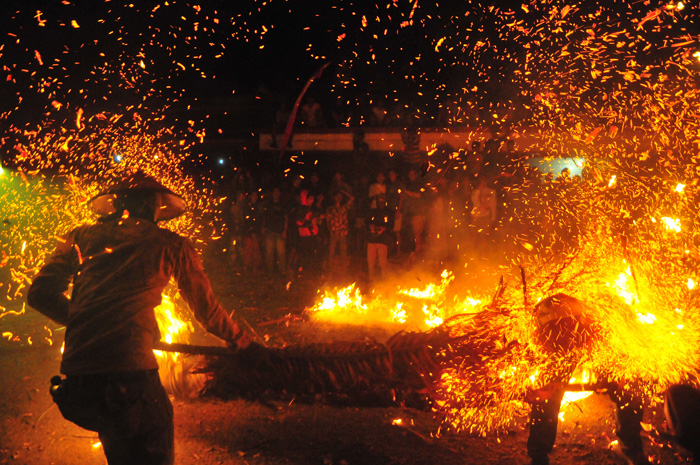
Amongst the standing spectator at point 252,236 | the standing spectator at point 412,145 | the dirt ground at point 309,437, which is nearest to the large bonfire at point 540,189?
the dirt ground at point 309,437

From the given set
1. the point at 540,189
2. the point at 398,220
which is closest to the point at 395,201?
the point at 398,220

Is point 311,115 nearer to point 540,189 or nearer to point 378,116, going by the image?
point 378,116

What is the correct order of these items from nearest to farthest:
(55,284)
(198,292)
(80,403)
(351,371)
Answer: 1. (80,403)
2. (55,284)
3. (198,292)
4. (351,371)

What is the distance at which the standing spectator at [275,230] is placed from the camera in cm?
945

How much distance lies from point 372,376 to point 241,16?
13451mm

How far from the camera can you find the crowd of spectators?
8.89 m

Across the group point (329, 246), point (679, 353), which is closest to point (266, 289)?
point (329, 246)

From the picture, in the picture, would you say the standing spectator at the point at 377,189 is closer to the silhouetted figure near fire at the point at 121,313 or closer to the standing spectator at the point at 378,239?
the standing spectator at the point at 378,239

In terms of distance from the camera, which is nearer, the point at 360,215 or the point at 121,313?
the point at 121,313

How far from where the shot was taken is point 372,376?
3.89 meters

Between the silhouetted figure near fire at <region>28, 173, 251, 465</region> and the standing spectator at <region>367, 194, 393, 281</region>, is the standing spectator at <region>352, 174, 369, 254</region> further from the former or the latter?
the silhouetted figure near fire at <region>28, 173, 251, 465</region>

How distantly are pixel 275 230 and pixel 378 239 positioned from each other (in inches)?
90.7

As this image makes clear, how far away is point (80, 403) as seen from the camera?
2.36m

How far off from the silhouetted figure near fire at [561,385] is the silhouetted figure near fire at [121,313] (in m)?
2.26
